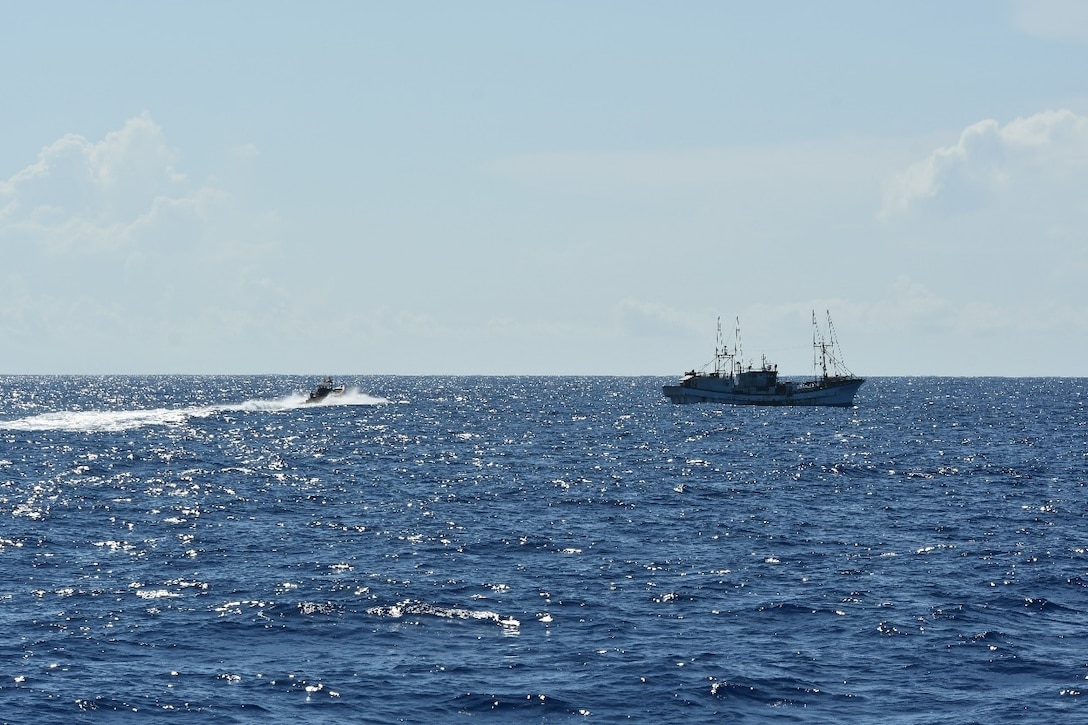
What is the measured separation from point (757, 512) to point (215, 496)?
36474 mm

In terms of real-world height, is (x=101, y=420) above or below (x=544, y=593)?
above

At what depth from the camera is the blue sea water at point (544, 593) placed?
33.4 m

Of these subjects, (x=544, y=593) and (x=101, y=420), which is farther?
(x=101, y=420)

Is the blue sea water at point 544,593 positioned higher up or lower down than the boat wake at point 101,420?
lower down

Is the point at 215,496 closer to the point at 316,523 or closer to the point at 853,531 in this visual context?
the point at 316,523

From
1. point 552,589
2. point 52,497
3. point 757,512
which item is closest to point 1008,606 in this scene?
point 552,589

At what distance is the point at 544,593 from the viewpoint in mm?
46781

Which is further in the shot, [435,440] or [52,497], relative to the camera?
[435,440]

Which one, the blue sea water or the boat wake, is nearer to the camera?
the blue sea water

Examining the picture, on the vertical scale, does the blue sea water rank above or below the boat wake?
below

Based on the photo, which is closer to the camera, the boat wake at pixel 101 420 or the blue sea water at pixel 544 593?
the blue sea water at pixel 544 593

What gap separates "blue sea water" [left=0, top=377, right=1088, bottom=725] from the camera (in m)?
33.4

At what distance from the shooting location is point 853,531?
63.4m

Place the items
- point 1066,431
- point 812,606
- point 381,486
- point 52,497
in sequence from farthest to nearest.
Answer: point 1066,431, point 381,486, point 52,497, point 812,606
